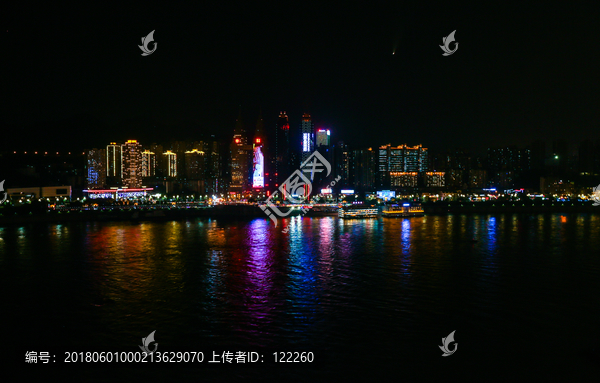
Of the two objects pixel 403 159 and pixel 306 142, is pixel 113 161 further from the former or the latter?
pixel 403 159

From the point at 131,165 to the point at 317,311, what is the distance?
9482 cm

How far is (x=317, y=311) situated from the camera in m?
11.8

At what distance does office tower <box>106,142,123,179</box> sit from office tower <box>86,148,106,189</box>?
38.1 inches

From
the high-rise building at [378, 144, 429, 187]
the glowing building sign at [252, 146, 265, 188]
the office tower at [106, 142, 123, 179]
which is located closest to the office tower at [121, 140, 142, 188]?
the office tower at [106, 142, 123, 179]

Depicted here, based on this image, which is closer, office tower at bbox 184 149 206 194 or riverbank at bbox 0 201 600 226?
riverbank at bbox 0 201 600 226

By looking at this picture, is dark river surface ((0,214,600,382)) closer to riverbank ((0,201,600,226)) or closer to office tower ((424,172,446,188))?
riverbank ((0,201,600,226))

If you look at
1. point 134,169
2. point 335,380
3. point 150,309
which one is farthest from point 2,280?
point 134,169

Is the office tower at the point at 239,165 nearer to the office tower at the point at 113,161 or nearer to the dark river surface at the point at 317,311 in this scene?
the office tower at the point at 113,161

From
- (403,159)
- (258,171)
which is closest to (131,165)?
(258,171)

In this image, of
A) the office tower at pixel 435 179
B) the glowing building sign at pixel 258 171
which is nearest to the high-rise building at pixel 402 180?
the office tower at pixel 435 179

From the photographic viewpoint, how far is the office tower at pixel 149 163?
4235 inches

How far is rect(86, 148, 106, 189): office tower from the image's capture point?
9576 centimetres

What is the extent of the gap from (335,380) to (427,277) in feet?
30.7

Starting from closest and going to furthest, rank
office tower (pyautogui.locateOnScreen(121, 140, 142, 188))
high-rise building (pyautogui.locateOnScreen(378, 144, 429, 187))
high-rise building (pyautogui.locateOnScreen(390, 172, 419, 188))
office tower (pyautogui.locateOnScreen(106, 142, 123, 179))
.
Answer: office tower (pyautogui.locateOnScreen(106, 142, 123, 179)) → office tower (pyautogui.locateOnScreen(121, 140, 142, 188)) → high-rise building (pyautogui.locateOnScreen(390, 172, 419, 188)) → high-rise building (pyautogui.locateOnScreen(378, 144, 429, 187))
